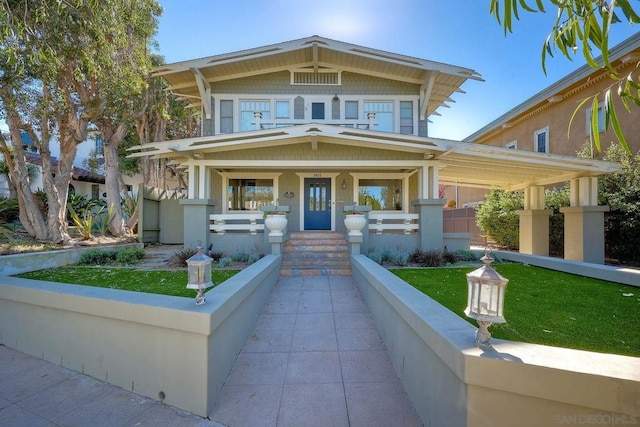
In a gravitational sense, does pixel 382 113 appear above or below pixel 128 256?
above

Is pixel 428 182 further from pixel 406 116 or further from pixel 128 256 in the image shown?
pixel 128 256

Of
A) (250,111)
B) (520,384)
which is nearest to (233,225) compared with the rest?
(250,111)

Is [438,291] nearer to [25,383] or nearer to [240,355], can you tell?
[240,355]

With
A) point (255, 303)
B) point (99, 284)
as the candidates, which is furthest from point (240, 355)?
point (99, 284)

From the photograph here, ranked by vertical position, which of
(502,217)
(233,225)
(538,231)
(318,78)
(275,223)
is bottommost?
(538,231)

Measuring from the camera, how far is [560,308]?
385 cm

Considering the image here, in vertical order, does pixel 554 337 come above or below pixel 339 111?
below

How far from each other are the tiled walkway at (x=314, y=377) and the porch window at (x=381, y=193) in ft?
24.6

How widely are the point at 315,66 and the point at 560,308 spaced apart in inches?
403

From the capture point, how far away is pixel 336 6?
5.40 metres

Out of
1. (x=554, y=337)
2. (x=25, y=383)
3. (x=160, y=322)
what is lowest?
(x=25, y=383)

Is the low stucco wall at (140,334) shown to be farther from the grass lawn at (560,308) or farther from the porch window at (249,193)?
the porch window at (249,193)

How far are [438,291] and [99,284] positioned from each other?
18.1ft

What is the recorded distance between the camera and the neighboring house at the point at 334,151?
8570mm
